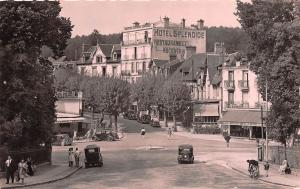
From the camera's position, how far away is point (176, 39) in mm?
131375

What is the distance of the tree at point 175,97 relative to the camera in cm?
9281

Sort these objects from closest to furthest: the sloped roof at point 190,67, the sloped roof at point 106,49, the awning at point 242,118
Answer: the awning at point 242,118 < the sloped roof at point 190,67 < the sloped roof at point 106,49

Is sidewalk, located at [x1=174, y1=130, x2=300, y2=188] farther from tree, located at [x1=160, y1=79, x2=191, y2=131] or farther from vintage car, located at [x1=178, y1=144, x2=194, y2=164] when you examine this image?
tree, located at [x1=160, y1=79, x2=191, y2=131]

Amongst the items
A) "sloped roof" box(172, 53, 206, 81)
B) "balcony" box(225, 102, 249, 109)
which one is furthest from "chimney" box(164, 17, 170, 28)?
"balcony" box(225, 102, 249, 109)

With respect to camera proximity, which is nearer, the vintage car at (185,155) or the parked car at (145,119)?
the vintage car at (185,155)

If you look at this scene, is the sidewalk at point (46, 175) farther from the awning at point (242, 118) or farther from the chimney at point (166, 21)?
the chimney at point (166, 21)

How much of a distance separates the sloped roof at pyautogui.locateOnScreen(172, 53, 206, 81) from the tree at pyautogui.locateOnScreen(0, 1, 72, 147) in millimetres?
58089

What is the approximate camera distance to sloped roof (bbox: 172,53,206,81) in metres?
103

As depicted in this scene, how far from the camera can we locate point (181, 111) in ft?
310

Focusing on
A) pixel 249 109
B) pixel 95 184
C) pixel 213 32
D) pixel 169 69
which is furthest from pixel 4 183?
pixel 213 32

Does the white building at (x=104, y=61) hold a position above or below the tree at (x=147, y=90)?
above

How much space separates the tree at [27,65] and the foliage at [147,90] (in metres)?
56.4

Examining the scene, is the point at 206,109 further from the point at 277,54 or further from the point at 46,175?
the point at 46,175

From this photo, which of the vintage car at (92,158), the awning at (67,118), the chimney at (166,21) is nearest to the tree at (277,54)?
the vintage car at (92,158)
